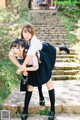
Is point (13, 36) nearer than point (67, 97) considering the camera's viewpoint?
No

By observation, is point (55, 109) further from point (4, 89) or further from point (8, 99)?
point (4, 89)

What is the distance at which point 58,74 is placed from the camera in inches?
358

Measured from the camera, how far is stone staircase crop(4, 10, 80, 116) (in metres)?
5.76

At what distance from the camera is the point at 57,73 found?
9078mm

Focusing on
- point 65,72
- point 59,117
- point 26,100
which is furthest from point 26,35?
point 65,72

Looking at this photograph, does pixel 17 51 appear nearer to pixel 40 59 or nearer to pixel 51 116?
pixel 40 59

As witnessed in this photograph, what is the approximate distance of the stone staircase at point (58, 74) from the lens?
18.9 ft

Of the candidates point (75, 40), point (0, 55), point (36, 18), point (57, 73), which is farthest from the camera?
point (36, 18)

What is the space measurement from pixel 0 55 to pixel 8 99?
3.87ft

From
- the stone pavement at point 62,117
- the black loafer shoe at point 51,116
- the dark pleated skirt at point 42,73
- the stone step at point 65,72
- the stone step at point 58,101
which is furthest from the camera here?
the stone step at point 65,72

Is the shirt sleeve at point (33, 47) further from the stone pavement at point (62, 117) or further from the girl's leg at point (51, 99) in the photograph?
the stone pavement at point (62, 117)

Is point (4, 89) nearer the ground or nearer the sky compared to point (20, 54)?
nearer the ground

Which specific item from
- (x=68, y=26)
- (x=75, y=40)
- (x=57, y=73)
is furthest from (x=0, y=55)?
(x=68, y=26)

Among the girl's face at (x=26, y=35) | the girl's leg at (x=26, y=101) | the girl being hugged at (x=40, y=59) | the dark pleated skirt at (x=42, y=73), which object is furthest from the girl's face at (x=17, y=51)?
the girl's leg at (x=26, y=101)
